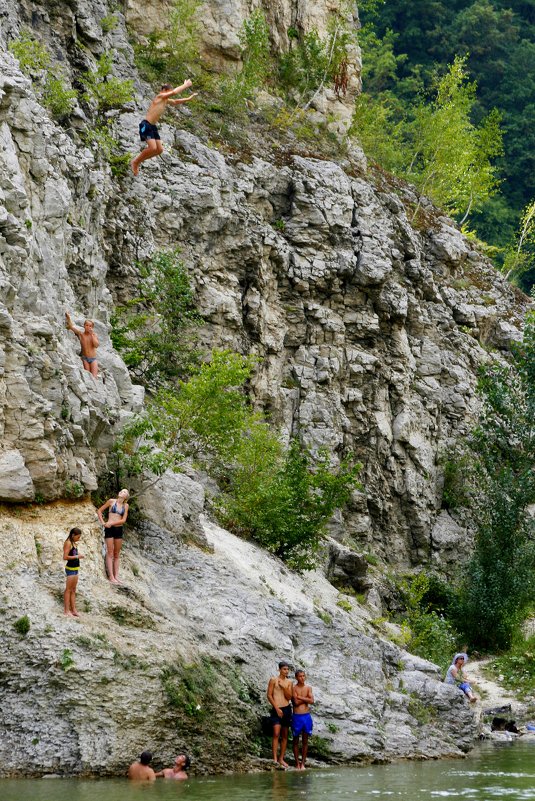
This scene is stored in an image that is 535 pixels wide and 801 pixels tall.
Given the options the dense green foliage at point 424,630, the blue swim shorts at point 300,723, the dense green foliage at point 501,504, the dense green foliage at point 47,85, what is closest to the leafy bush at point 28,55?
the dense green foliage at point 47,85

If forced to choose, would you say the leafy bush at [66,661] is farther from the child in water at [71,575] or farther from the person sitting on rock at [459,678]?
the person sitting on rock at [459,678]

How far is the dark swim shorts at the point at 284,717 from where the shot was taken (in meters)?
18.2

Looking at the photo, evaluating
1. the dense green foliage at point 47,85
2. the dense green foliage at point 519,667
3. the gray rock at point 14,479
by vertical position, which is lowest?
the dense green foliage at point 519,667

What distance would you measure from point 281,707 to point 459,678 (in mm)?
12351

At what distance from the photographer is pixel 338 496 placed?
96.0 ft

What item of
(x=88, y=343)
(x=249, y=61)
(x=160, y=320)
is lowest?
(x=160, y=320)

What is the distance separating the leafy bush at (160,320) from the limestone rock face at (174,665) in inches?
388

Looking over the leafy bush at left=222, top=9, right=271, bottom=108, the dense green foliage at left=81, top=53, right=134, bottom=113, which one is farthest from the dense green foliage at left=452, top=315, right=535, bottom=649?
the dense green foliage at left=81, top=53, right=134, bottom=113

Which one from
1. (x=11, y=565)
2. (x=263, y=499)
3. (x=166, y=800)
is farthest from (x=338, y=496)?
(x=166, y=800)

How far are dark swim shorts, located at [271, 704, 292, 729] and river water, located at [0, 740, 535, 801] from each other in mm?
812

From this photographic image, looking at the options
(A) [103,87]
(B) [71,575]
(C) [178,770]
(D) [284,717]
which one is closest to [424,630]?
(D) [284,717]

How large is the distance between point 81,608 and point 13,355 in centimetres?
488

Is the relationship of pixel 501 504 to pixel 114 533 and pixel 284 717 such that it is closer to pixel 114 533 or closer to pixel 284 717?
pixel 284 717

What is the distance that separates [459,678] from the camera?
2931 centimetres
